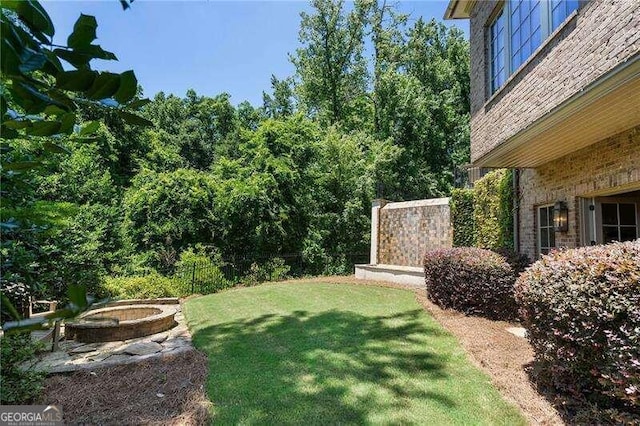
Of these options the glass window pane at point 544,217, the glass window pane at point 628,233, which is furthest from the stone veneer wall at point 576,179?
the glass window pane at point 628,233

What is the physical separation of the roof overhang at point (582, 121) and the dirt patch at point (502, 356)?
2888 millimetres

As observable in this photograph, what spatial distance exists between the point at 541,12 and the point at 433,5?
18667mm

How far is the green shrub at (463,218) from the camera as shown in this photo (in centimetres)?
1046

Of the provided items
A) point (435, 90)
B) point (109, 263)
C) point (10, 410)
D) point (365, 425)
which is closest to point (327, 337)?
point (365, 425)

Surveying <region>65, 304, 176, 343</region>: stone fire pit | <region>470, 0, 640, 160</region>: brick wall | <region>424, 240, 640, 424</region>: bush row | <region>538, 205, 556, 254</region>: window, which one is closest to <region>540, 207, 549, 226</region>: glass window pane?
<region>538, 205, 556, 254</region>: window

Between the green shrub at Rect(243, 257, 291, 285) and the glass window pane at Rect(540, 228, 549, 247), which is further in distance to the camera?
the green shrub at Rect(243, 257, 291, 285)

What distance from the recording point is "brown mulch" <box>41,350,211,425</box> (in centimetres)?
383

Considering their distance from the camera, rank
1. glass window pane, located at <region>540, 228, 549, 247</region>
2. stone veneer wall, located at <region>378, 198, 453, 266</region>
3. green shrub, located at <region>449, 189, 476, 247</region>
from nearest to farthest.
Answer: glass window pane, located at <region>540, 228, 549, 247</region>
green shrub, located at <region>449, 189, 476, 247</region>
stone veneer wall, located at <region>378, 198, 453, 266</region>

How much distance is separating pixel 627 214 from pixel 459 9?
6.35 m

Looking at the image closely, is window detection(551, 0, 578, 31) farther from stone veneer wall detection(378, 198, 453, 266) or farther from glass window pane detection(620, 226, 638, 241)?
stone veneer wall detection(378, 198, 453, 266)

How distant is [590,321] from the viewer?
3.36 m

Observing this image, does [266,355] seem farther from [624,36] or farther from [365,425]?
[624,36]

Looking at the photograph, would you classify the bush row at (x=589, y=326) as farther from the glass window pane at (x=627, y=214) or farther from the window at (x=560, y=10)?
the window at (x=560, y=10)

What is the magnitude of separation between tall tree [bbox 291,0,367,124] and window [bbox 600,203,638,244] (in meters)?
18.7
